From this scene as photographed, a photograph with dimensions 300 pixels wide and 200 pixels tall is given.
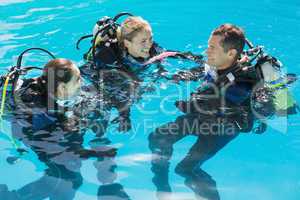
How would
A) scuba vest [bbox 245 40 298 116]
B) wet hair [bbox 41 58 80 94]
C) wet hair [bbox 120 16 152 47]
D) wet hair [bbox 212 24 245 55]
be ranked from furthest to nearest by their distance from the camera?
wet hair [bbox 120 16 152 47] → wet hair [bbox 212 24 245 55] → scuba vest [bbox 245 40 298 116] → wet hair [bbox 41 58 80 94]

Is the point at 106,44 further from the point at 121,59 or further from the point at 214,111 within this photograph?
the point at 214,111

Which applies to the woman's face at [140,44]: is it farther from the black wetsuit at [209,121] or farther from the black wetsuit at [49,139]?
the black wetsuit at [49,139]

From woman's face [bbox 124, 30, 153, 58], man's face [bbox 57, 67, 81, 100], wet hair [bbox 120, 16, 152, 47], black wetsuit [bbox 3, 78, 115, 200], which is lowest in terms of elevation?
black wetsuit [bbox 3, 78, 115, 200]

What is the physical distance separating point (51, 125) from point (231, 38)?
167 centimetres

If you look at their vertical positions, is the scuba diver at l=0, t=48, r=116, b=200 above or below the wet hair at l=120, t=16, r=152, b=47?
below

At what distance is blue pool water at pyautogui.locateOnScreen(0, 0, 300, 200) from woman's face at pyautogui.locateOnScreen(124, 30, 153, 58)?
43 centimetres

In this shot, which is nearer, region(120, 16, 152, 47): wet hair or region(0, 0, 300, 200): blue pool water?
region(0, 0, 300, 200): blue pool water

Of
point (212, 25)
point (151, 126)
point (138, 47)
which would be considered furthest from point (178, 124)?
point (212, 25)

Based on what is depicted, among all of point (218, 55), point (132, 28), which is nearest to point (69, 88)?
point (132, 28)

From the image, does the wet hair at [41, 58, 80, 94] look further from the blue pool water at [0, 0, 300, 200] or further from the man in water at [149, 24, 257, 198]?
the man in water at [149, 24, 257, 198]

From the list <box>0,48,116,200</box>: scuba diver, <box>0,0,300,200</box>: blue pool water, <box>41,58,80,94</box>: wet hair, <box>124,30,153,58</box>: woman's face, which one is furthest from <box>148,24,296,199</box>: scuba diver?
<box>41,58,80,94</box>: wet hair

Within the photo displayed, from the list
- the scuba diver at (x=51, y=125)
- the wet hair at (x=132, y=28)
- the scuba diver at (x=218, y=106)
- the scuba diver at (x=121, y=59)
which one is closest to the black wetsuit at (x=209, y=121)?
the scuba diver at (x=218, y=106)

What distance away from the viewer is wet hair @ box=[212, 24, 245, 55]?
12.8ft

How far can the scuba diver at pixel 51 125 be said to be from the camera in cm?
360
